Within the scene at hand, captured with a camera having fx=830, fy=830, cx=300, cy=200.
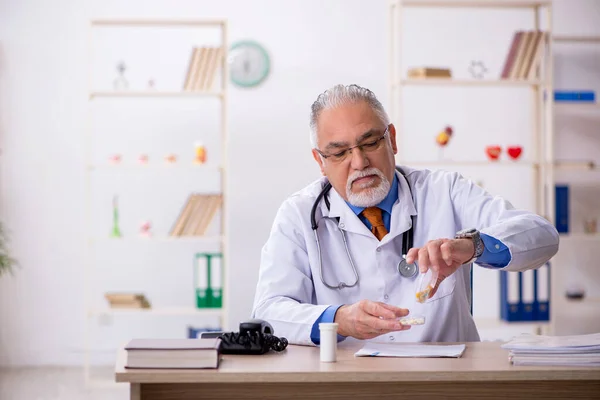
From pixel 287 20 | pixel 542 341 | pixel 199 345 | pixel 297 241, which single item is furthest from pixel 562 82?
pixel 199 345

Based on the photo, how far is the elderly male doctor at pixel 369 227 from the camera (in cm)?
219

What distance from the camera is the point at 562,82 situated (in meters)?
5.23

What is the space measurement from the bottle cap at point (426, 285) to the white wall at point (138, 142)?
10.3ft

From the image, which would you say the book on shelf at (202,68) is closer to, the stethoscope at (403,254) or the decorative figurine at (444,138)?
the decorative figurine at (444,138)

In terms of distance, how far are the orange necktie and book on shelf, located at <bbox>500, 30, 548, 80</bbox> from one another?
2671mm

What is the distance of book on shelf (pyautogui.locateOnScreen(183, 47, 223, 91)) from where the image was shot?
183 inches

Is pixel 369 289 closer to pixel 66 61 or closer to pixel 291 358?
pixel 291 358

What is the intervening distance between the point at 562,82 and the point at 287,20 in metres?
1.77

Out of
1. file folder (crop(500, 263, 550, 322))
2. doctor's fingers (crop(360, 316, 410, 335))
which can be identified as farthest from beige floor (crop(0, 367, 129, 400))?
doctor's fingers (crop(360, 316, 410, 335))

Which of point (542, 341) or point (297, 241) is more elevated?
point (297, 241)

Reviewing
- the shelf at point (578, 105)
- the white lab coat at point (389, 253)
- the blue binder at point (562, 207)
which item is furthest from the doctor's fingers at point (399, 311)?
the shelf at point (578, 105)

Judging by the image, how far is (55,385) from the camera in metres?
4.50

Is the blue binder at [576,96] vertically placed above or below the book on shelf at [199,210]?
above

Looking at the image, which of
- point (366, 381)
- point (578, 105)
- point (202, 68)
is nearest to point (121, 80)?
point (202, 68)
